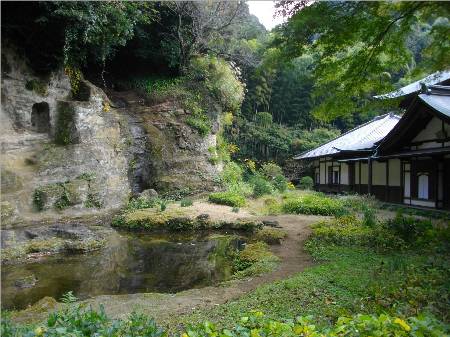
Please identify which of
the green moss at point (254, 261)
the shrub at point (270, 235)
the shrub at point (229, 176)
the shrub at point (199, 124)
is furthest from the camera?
the shrub at point (229, 176)

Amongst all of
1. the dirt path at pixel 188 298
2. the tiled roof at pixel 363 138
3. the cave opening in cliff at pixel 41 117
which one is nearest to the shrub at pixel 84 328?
the dirt path at pixel 188 298

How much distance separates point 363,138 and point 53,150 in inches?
739

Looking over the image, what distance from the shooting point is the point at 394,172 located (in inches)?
754

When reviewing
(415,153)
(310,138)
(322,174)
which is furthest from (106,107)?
(310,138)

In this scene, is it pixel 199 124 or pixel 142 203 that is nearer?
pixel 142 203

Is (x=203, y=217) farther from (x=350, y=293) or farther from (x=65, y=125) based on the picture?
(x=350, y=293)

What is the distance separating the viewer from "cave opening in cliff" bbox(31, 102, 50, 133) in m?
14.9

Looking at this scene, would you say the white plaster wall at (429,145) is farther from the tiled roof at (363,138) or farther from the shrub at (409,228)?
the shrub at (409,228)

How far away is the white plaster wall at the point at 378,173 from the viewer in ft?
66.7

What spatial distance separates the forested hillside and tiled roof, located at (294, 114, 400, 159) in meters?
5.13

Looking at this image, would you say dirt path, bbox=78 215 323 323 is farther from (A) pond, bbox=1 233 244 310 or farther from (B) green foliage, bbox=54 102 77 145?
(B) green foliage, bbox=54 102 77 145

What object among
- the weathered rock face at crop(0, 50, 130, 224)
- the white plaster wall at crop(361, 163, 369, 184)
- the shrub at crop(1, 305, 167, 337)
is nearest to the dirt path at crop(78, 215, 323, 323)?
the shrub at crop(1, 305, 167, 337)

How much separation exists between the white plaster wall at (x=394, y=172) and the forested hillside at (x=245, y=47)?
5.11 m

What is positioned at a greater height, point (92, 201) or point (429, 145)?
point (429, 145)
